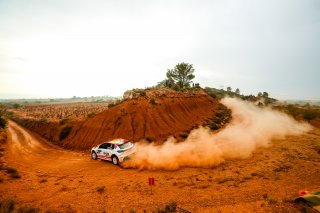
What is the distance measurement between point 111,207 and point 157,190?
2678mm

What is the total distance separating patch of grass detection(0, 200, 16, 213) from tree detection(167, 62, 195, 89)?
54.5 meters

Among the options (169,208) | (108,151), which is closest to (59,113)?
(108,151)

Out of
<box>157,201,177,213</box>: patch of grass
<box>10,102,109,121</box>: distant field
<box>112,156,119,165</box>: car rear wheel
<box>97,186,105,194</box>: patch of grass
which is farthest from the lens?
<box>10,102,109,121</box>: distant field

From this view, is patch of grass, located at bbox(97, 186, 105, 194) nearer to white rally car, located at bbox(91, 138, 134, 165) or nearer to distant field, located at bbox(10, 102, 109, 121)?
white rally car, located at bbox(91, 138, 134, 165)

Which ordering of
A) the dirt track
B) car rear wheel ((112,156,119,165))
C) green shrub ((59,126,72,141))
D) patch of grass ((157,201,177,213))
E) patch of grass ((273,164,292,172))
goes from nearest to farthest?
1. patch of grass ((157,201,177,213))
2. the dirt track
3. patch of grass ((273,164,292,172))
4. car rear wheel ((112,156,119,165))
5. green shrub ((59,126,72,141))

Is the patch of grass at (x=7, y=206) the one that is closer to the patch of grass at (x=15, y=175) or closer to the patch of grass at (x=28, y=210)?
the patch of grass at (x=28, y=210)

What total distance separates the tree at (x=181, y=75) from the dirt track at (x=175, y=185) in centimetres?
4618

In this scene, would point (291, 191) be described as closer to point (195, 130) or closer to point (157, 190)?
point (157, 190)

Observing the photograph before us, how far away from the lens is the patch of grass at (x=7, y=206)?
8812 millimetres

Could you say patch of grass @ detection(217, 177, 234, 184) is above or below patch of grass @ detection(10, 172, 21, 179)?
above

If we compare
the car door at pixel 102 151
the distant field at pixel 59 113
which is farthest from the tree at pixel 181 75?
the car door at pixel 102 151

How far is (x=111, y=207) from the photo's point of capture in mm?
9125

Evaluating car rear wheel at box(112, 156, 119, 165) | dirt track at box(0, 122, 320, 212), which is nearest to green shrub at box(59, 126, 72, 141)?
dirt track at box(0, 122, 320, 212)

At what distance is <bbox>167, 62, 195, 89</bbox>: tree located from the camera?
61.2m
